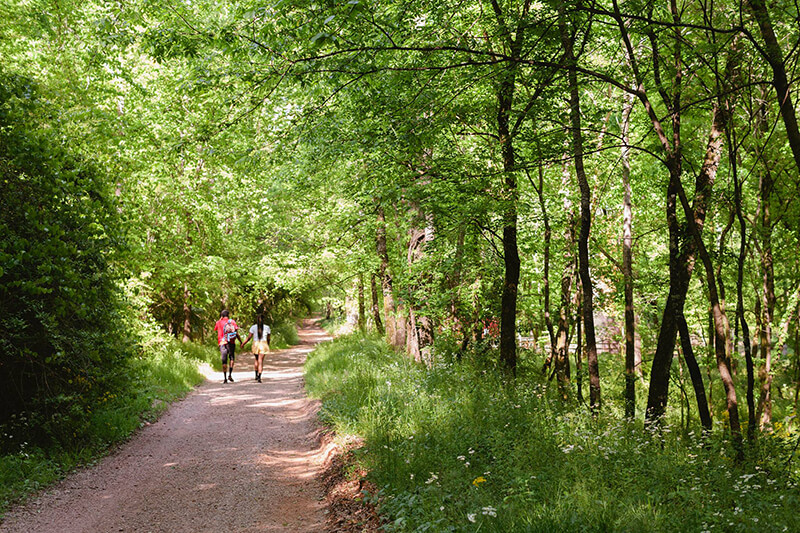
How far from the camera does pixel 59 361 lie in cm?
702

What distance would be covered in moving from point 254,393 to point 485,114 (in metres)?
9.46

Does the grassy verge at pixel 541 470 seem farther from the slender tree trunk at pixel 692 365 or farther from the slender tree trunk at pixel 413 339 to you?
the slender tree trunk at pixel 413 339

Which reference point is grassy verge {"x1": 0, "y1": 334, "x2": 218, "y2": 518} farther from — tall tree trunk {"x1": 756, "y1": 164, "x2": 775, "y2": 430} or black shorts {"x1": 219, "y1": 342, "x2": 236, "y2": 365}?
tall tree trunk {"x1": 756, "y1": 164, "x2": 775, "y2": 430}

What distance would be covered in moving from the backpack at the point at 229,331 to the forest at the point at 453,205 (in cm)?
136

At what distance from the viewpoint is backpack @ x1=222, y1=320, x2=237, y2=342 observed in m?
15.3

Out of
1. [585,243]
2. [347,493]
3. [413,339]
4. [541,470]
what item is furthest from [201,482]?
[413,339]

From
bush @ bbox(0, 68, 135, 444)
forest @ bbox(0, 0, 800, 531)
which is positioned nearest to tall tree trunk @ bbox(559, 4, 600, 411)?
forest @ bbox(0, 0, 800, 531)

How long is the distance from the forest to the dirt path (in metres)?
0.54

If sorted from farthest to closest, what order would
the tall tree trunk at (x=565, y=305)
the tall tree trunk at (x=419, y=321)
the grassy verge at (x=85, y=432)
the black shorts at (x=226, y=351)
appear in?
the black shorts at (x=226, y=351) → the tall tree trunk at (x=419, y=321) → the tall tree trunk at (x=565, y=305) → the grassy verge at (x=85, y=432)

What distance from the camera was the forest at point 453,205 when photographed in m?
4.95

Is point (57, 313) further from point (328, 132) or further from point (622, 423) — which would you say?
point (622, 423)

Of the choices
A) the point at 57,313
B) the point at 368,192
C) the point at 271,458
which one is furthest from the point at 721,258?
the point at 57,313

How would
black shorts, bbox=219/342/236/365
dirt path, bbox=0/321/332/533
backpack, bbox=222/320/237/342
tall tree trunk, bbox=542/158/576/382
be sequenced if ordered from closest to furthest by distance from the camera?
dirt path, bbox=0/321/332/533, tall tree trunk, bbox=542/158/576/382, backpack, bbox=222/320/237/342, black shorts, bbox=219/342/236/365

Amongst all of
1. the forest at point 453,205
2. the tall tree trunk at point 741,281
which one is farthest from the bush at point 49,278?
the tall tree trunk at point 741,281
